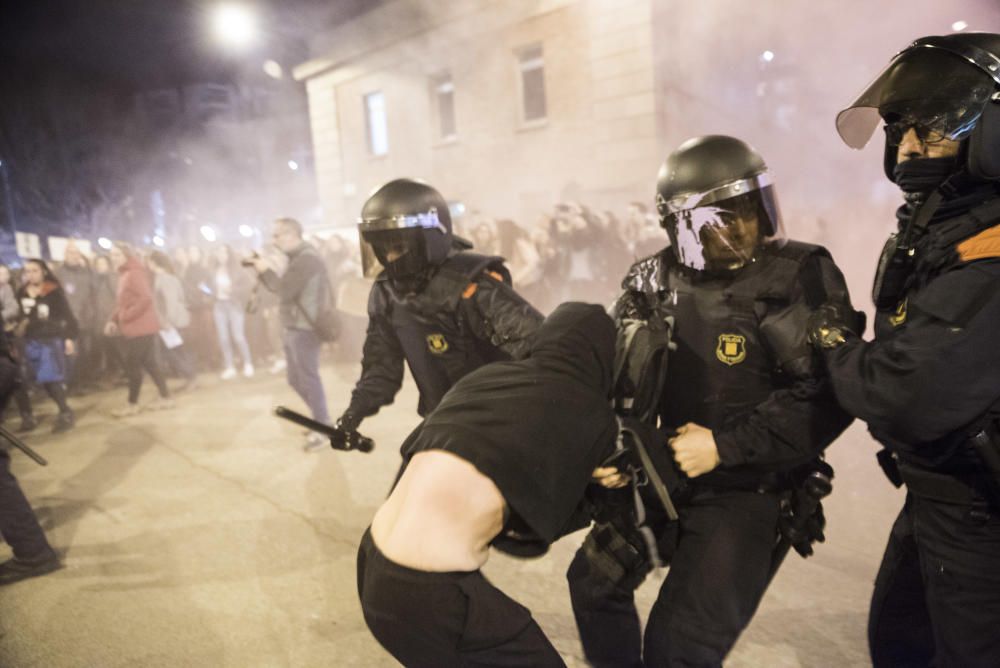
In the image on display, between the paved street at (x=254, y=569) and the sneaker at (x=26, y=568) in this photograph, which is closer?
the paved street at (x=254, y=569)

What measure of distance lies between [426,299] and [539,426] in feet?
5.02

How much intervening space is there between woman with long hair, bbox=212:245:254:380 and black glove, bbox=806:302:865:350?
868 cm

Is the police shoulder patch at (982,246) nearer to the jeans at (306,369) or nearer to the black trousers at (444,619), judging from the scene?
the black trousers at (444,619)

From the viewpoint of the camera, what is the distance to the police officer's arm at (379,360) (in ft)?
9.77

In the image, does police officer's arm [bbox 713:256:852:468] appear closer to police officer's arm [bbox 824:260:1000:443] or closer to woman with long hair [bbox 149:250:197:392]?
police officer's arm [bbox 824:260:1000:443]

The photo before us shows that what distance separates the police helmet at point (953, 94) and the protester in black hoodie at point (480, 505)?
1019mm

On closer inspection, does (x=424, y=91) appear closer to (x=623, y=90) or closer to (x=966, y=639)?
(x=623, y=90)

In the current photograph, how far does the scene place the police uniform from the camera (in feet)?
5.63

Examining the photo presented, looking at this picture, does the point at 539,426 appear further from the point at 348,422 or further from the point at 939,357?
the point at 348,422

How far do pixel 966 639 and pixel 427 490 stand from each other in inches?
49.1

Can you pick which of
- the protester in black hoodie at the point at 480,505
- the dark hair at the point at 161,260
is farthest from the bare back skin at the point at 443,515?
the dark hair at the point at 161,260

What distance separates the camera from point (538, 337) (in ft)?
5.19

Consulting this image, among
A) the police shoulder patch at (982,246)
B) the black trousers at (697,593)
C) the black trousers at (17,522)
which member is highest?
the police shoulder patch at (982,246)

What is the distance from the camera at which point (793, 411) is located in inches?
70.1
